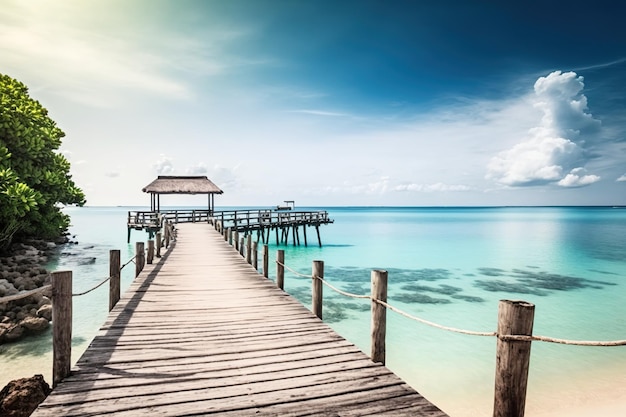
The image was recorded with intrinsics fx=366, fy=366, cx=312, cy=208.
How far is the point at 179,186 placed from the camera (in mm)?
31812

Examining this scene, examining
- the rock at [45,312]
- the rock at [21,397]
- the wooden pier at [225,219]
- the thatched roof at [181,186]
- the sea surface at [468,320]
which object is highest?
the thatched roof at [181,186]

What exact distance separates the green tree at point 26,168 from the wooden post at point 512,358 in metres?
16.9

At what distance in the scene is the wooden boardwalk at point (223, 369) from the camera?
3305 millimetres

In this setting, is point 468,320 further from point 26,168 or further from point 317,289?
point 26,168

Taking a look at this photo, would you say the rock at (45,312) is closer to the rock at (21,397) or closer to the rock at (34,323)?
the rock at (34,323)

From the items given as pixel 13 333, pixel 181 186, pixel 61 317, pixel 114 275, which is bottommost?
pixel 13 333

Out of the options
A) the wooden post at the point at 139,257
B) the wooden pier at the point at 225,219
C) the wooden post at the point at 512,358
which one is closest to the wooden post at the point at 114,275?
the wooden post at the point at 139,257

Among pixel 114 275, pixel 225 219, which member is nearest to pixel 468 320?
pixel 114 275

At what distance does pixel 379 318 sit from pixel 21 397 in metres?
5.17

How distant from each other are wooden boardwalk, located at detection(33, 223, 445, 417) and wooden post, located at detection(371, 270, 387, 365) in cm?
18

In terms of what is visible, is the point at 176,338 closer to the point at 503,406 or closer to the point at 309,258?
the point at 503,406

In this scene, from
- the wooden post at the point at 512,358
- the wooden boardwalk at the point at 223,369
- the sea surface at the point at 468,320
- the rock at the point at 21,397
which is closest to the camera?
the wooden post at the point at 512,358

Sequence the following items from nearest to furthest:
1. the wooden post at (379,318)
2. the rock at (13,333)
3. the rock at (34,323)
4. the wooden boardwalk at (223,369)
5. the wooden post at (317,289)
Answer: the wooden boardwalk at (223,369) → the wooden post at (379,318) → the wooden post at (317,289) → the rock at (13,333) → the rock at (34,323)

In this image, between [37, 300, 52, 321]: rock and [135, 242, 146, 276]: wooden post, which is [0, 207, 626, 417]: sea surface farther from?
[135, 242, 146, 276]: wooden post
